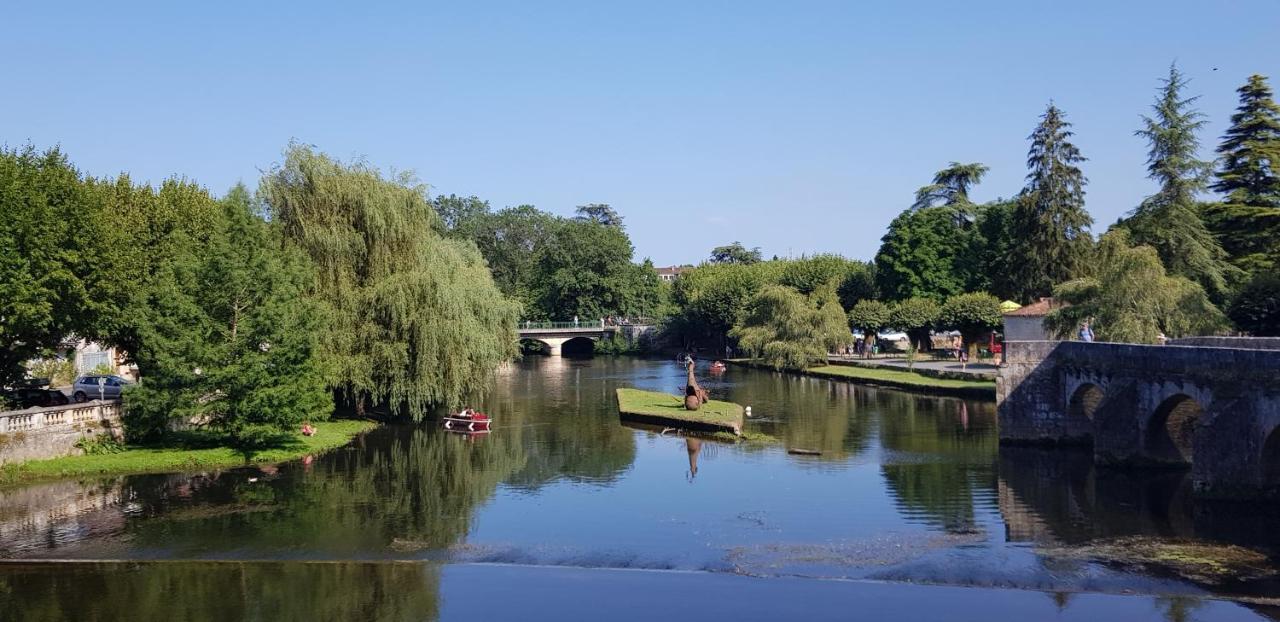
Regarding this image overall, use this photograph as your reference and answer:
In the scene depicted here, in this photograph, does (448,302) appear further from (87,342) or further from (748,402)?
(748,402)

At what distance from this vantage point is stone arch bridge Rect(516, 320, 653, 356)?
364 feet

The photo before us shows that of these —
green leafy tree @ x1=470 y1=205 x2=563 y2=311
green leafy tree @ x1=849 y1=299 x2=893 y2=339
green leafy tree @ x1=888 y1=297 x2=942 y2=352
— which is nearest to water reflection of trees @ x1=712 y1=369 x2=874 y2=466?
green leafy tree @ x1=888 y1=297 x2=942 y2=352

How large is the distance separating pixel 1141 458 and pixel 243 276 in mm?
32100

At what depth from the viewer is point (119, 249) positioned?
37219 mm

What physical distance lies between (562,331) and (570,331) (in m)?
1.00

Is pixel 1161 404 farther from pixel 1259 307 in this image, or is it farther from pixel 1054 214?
pixel 1054 214

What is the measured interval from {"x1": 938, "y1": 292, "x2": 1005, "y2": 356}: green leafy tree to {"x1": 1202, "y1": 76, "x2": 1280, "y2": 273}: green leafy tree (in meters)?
18.0

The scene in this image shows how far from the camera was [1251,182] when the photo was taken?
58906 millimetres

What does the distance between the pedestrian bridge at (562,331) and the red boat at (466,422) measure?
Result: 2465 inches

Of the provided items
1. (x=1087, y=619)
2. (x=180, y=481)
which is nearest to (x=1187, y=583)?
(x=1087, y=619)

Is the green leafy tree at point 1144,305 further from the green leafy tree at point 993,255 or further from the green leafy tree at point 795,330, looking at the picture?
the green leafy tree at point 795,330

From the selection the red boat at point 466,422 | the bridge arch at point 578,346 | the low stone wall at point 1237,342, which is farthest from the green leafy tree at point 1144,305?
the bridge arch at point 578,346

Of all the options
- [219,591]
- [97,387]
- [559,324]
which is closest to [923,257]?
[559,324]

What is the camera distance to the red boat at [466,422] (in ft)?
149
